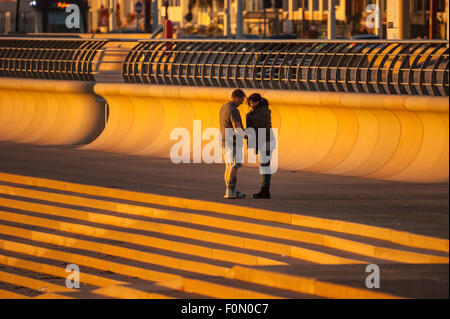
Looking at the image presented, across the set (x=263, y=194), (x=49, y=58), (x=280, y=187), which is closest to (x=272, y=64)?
(x=280, y=187)

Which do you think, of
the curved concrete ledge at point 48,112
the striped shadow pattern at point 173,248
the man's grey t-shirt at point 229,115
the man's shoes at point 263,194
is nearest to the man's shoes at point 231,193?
the man's shoes at point 263,194

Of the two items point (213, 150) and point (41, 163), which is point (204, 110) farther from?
point (41, 163)

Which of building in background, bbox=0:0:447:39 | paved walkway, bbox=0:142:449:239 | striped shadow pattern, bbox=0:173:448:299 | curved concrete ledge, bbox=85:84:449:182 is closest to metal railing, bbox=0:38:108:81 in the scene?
curved concrete ledge, bbox=85:84:449:182

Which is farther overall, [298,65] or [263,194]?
[298,65]

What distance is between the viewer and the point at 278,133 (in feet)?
64.0

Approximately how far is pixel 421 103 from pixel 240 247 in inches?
149

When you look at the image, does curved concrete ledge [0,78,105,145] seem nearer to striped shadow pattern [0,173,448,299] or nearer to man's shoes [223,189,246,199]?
striped shadow pattern [0,173,448,299]

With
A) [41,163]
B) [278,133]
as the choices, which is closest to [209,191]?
[278,133]

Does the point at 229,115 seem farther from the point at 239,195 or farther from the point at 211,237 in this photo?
the point at 211,237

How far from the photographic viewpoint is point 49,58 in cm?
2522

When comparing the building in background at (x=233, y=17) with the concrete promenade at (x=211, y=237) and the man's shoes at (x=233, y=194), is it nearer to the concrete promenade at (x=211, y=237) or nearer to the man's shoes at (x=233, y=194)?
the concrete promenade at (x=211, y=237)

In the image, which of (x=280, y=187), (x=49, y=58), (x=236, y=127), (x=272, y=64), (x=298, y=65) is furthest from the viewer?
(x=49, y=58)

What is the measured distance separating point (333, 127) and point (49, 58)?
27.9ft

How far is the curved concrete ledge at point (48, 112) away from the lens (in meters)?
24.2
